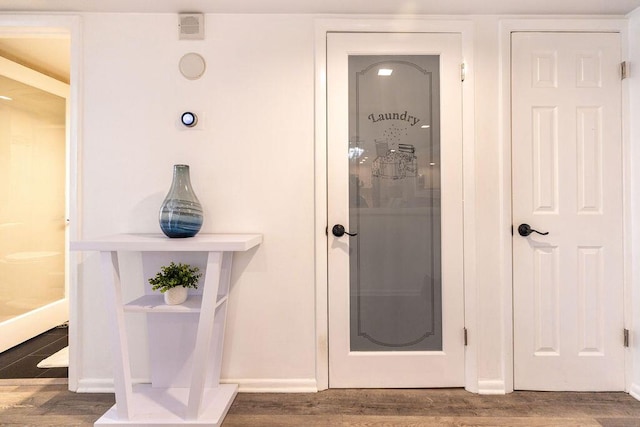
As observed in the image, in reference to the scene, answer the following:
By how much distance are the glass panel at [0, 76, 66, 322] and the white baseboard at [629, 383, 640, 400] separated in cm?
437

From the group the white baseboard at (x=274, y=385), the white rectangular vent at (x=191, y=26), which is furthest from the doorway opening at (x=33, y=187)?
the white baseboard at (x=274, y=385)

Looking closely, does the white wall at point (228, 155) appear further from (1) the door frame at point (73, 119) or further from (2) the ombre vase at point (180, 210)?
(2) the ombre vase at point (180, 210)

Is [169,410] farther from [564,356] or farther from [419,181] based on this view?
[564,356]

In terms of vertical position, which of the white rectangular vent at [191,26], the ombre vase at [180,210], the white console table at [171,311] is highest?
the white rectangular vent at [191,26]

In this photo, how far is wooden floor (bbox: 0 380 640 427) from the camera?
1975 millimetres

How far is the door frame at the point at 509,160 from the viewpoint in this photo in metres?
2.28

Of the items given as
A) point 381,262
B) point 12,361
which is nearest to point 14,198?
point 12,361

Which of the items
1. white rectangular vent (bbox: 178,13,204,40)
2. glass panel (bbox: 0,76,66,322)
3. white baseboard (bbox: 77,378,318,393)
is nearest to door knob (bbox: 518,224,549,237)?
white baseboard (bbox: 77,378,318,393)

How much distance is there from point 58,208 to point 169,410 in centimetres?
255

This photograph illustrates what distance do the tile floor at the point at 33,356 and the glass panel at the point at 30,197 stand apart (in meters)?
0.27

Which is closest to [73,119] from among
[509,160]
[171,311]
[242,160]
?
[242,160]

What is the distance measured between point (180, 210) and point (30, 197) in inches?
85.5

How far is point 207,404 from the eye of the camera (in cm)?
203

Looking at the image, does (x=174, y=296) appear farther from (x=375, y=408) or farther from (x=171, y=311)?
(x=375, y=408)
